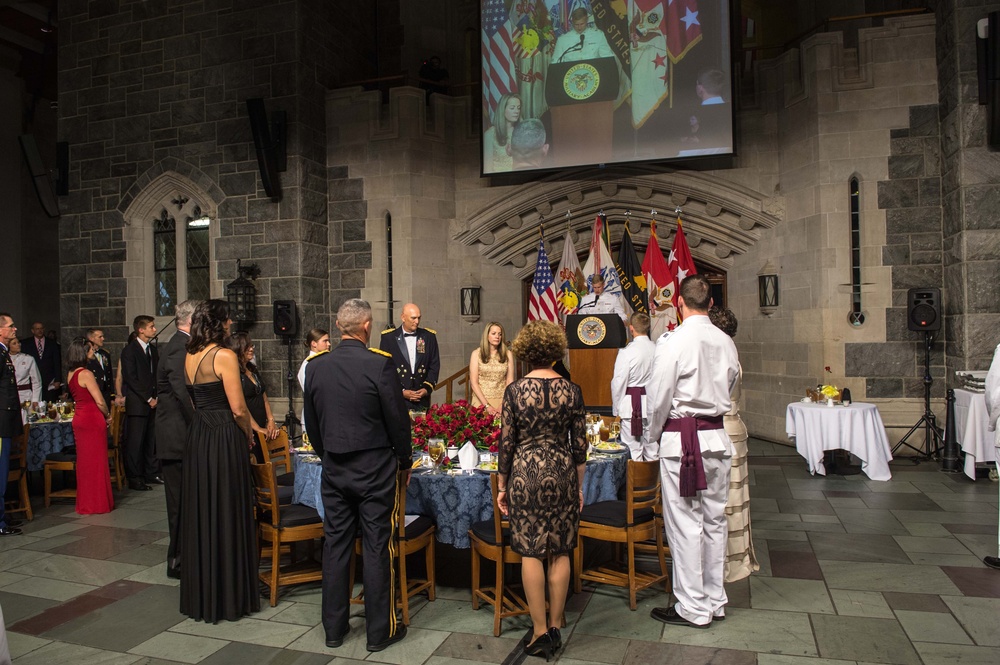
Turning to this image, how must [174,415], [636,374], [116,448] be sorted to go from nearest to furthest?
[174,415]
[636,374]
[116,448]

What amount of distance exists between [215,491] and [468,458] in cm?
123

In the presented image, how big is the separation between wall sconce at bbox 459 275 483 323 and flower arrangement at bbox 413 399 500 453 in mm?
4990

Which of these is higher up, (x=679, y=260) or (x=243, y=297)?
(x=679, y=260)

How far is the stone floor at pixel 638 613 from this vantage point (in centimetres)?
302

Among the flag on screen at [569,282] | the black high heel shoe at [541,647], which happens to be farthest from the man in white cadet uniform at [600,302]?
the black high heel shoe at [541,647]

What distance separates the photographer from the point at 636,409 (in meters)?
5.69

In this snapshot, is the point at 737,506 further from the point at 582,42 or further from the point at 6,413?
the point at 582,42

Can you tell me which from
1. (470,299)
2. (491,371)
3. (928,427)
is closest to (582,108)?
(470,299)

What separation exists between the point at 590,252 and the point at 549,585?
6035 mm

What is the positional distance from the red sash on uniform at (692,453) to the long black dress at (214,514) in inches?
81.2

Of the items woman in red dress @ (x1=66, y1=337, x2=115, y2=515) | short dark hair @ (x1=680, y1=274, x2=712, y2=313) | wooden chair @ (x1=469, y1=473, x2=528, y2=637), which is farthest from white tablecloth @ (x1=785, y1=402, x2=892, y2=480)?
woman in red dress @ (x1=66, y1=337, x2=115, y2=515)

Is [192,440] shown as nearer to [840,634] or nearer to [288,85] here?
[840,634]

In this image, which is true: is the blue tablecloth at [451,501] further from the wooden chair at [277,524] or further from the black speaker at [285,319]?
the black speaker at [285,319]

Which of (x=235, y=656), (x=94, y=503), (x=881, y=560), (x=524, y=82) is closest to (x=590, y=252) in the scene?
(x=524, y=82)
